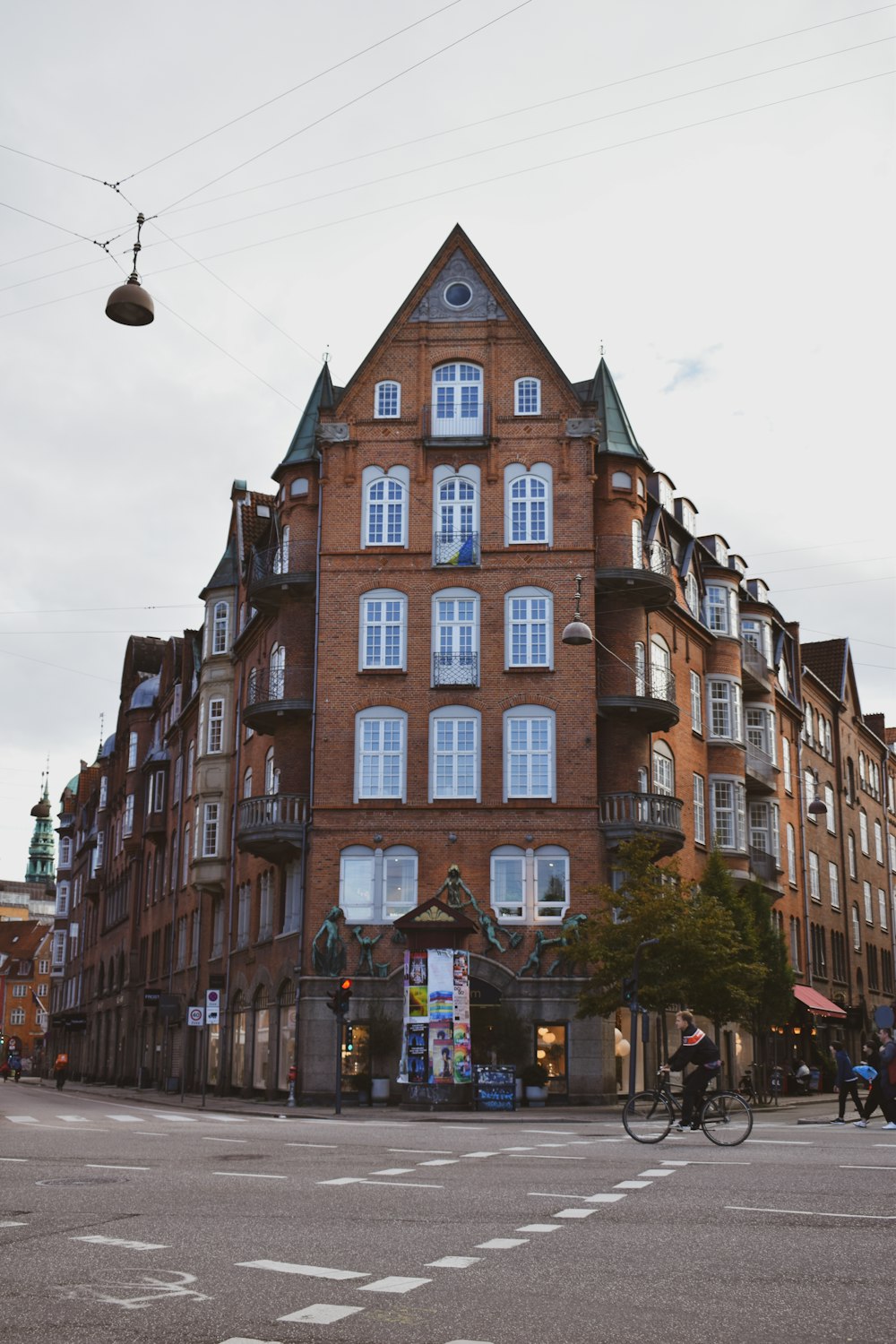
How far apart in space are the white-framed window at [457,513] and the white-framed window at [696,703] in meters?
10.7

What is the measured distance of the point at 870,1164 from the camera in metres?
15.6

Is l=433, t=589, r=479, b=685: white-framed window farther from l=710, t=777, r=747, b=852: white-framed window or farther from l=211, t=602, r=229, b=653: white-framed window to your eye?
l=211, t=602, r=229, b=653: white-framed window

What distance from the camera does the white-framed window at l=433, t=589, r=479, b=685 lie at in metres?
39.6

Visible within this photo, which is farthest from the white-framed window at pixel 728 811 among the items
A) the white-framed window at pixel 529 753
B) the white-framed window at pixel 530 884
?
the white-framed window at pixel 530 884

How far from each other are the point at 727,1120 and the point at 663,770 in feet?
81.1

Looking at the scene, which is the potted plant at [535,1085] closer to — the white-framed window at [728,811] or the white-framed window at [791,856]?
the white-framed window at [728,811]

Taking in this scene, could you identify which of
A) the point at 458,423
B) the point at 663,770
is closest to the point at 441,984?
the point at 663,770

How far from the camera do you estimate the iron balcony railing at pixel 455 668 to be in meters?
39.5

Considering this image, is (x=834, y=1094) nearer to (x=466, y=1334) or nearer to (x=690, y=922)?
(x=690, y=922)

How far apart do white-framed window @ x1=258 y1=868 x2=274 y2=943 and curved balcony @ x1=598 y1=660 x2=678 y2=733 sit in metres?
11.3

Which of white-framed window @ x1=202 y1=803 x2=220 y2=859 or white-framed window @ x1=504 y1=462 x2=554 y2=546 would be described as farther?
white-framed window @ x1=202 y1=803 x2=220 y2=859

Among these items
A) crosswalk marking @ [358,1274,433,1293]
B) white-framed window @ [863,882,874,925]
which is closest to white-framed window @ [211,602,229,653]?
white-framed window @ [863,882,874,925]

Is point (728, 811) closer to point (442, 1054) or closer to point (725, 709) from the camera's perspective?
point (725, 709)

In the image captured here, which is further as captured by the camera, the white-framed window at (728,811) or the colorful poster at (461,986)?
the white-framed window at (728,811)
